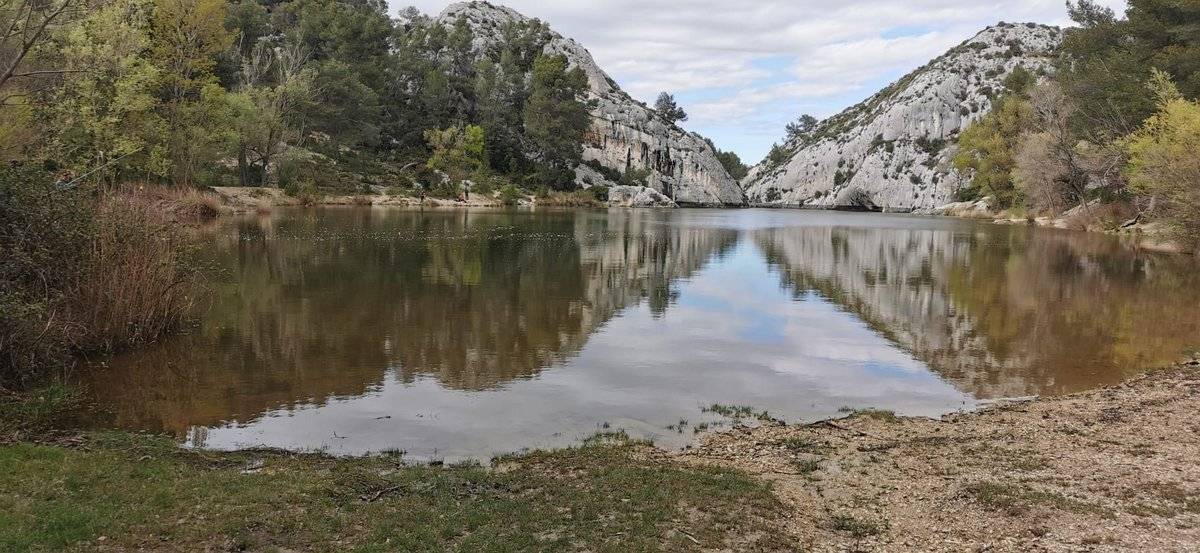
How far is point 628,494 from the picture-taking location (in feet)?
26.5

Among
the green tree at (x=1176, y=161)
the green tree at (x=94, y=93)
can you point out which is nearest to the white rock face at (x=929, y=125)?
the green tree at (x=1176, y=161)

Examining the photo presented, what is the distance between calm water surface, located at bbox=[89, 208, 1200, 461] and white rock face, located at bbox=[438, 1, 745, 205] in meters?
107

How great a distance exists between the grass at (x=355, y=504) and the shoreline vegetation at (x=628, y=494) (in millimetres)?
24

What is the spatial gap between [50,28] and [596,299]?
1555 cm

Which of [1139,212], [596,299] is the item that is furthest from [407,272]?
[1139,212]

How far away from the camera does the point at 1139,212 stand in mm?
57625

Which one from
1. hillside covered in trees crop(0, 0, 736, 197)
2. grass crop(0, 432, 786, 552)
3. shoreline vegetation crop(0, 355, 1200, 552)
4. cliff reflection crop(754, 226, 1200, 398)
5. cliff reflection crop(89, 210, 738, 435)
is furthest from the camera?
hillside covered in trees crop(0, 0, 736, 197)

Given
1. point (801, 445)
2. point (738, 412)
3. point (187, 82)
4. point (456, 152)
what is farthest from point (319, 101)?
point (801, 445)

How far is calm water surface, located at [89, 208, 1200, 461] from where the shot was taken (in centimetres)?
1184

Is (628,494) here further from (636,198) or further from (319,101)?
(636,198)

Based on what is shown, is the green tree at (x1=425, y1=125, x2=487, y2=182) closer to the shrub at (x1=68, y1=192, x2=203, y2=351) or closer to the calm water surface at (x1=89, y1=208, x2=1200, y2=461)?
the calm water surface at (x1=89, y1=208, x2=1200, y2=461)

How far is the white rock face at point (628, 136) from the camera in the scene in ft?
461

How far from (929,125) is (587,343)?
149418mm

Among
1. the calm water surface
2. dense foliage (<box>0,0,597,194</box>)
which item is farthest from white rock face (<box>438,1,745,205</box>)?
the calm water surface
